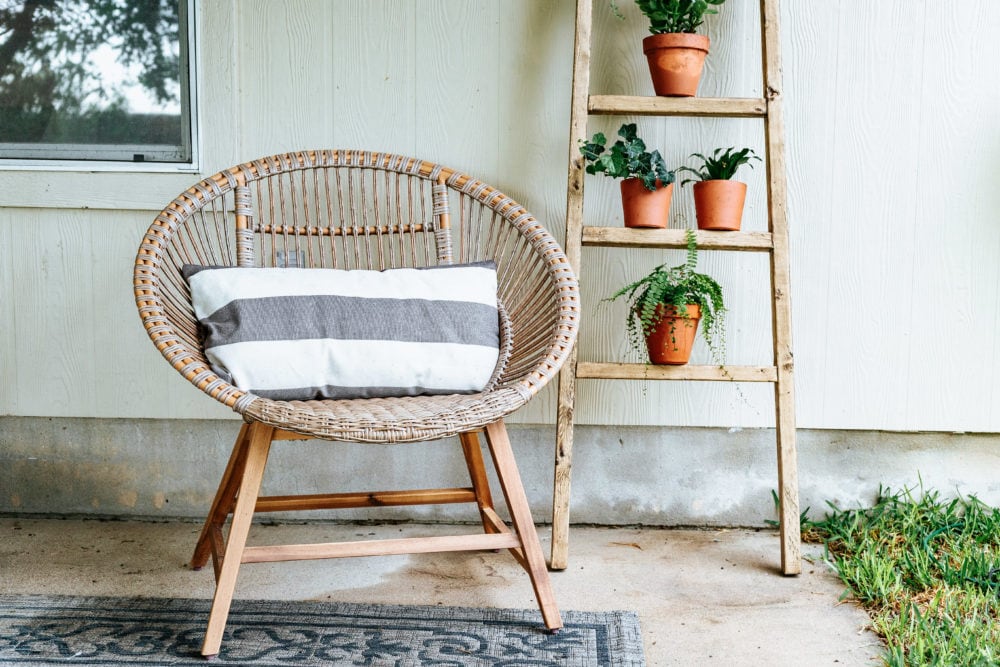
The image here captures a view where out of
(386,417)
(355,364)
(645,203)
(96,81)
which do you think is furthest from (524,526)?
(96,81)

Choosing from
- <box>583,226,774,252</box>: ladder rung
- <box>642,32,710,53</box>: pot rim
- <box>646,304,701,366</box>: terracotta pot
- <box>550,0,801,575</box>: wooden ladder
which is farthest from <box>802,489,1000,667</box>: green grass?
<box>642,32,710,53</box>: pot rim

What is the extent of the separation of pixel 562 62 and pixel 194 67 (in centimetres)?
89

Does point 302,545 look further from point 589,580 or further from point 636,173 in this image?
point 636,173

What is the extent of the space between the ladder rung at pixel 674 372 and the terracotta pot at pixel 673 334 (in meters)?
0.02

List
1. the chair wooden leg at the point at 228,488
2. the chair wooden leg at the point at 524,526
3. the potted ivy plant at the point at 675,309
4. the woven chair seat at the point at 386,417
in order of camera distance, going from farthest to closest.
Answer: the potted ivy plant at the point at 675,309, the chair wooden leg at the point at 228,488, the chair wooden leg at the point at 524,526, the woven chair seat at the point at 386,417

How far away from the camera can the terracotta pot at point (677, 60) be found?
1679mm

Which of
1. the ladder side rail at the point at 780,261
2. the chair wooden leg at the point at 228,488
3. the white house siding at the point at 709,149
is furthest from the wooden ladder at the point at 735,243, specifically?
the chair wooden leg at the point at 228,488

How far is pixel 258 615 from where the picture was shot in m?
1.44

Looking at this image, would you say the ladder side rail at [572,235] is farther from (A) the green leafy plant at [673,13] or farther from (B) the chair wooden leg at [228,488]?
(B) the chair wooden leg at [228,488]

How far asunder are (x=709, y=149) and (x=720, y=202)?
28 cm

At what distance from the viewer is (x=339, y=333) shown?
145 centimetres

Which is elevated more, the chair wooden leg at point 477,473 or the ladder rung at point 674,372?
the ladder rung at point 674,372

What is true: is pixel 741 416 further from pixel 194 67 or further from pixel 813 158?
pixel 194 67

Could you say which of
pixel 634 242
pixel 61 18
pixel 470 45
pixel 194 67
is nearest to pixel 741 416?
pixel 634 242
